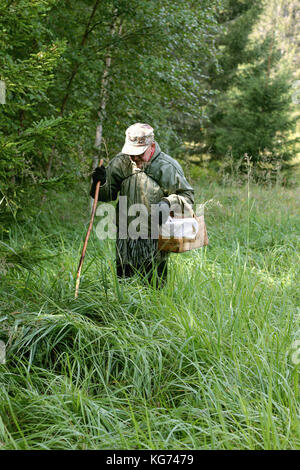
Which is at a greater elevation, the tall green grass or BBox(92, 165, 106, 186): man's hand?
BBox(92, 165, 106, 186): man's hand

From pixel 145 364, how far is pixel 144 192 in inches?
56.3

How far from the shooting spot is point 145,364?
256cm

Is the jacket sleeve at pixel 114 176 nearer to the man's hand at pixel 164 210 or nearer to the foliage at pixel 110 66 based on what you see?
the man's hand at pixel 164 210

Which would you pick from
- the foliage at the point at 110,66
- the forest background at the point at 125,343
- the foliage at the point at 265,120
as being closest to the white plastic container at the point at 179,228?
the forest background at the point at 125,343

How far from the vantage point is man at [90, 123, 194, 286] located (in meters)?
3.36

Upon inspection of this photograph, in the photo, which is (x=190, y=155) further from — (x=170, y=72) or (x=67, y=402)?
(x=67, y=402)

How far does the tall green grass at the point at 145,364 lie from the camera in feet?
7.11

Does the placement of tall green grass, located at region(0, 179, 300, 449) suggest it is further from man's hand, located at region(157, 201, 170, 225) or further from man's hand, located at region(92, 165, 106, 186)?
man's hand, located at region(92, 165, 106, 186)

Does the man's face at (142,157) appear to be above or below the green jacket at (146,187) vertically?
above

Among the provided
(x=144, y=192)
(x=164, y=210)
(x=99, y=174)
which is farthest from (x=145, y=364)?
(x=99, y=174)

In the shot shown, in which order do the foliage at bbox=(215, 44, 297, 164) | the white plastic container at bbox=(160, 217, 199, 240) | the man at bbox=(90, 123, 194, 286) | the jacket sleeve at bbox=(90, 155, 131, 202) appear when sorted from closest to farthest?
1. the white plastic container at bbox=(160, 217, 199, 240)
2. the man at bbox=(90, 123, 194, 286)
3. the jacket sleeve at bbox=(90, 155, 131, 202)
4. the foliage at bbox=(215, 44, 297, 164)

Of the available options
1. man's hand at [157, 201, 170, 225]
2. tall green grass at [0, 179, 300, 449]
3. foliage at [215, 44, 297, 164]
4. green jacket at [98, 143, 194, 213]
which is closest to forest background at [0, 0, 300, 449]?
tall green grass at [0, 179, 300, 449]

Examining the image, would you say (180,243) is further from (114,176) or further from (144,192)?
(114,176)
